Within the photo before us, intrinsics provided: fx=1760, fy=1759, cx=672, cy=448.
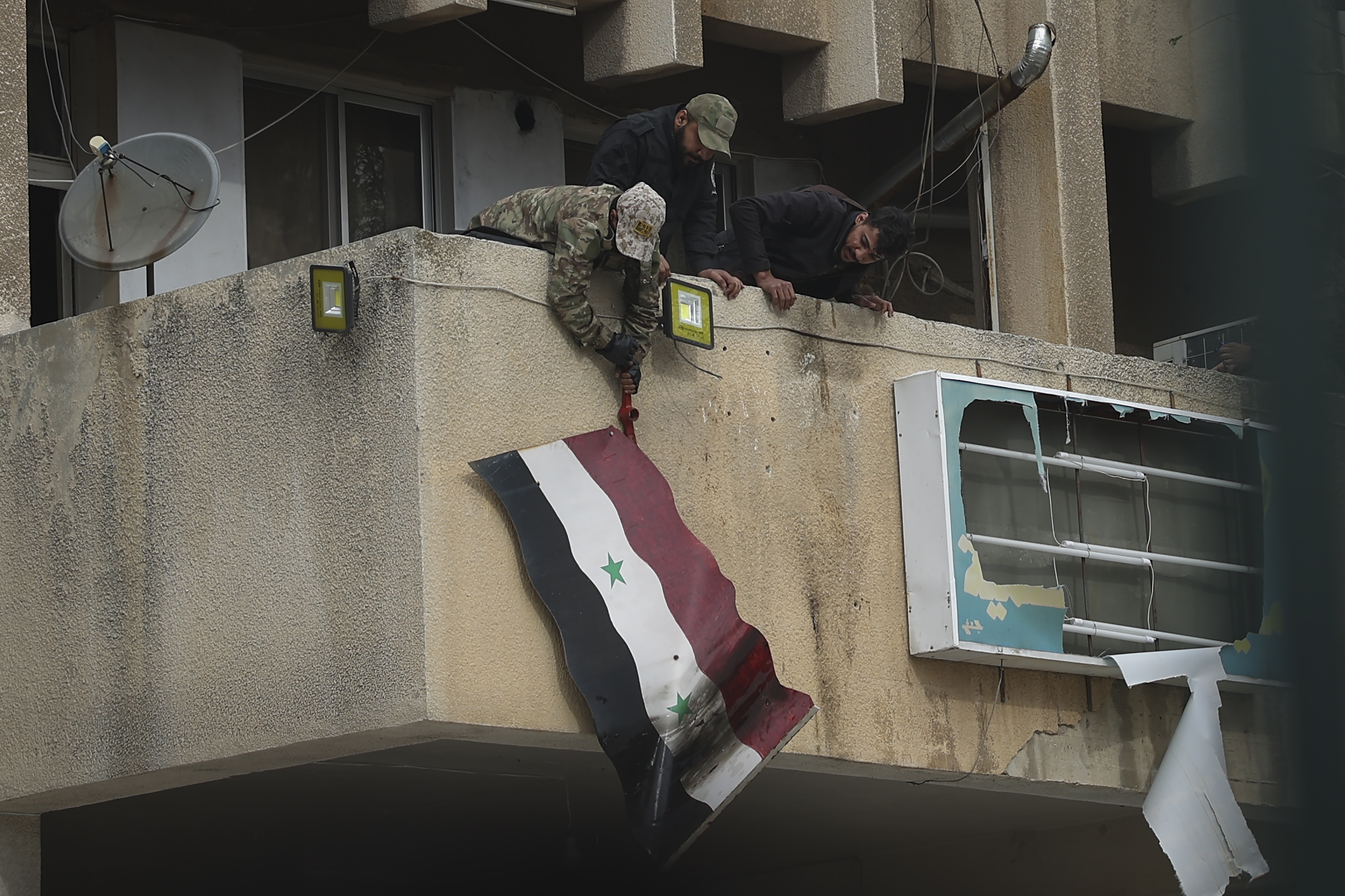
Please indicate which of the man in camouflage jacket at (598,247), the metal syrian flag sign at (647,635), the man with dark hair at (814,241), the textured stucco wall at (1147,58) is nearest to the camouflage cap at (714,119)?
the man in camouflage jacket at (598,247)

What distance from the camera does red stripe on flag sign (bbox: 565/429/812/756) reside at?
6828mm

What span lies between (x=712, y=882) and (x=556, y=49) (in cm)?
578

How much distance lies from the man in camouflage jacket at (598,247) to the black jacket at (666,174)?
0.98 feet

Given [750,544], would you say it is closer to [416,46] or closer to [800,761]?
[800,761]

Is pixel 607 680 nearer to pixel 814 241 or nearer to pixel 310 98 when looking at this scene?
pixel 814 241

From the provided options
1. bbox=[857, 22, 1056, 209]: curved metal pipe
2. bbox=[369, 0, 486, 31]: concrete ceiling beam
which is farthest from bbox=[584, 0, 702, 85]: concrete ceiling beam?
bbox=[857, 22, 1056, 209]: curved metal pipe

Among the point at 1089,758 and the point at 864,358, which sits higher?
the point at 864,358

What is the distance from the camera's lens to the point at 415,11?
30.1 ft

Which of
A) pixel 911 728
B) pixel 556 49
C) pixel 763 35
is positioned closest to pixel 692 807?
pixel 911 728

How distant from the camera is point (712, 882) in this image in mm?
12250

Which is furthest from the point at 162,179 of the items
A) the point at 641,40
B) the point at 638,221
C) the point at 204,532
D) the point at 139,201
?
the point at 641,40

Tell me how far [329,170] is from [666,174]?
12.0 ft

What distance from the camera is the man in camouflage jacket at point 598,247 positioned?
22.1 feet

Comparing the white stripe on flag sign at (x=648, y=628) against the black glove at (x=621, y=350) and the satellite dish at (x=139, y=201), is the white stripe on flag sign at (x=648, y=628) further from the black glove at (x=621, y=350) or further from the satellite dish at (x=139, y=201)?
the satellite dish at (x=139, y=201)
